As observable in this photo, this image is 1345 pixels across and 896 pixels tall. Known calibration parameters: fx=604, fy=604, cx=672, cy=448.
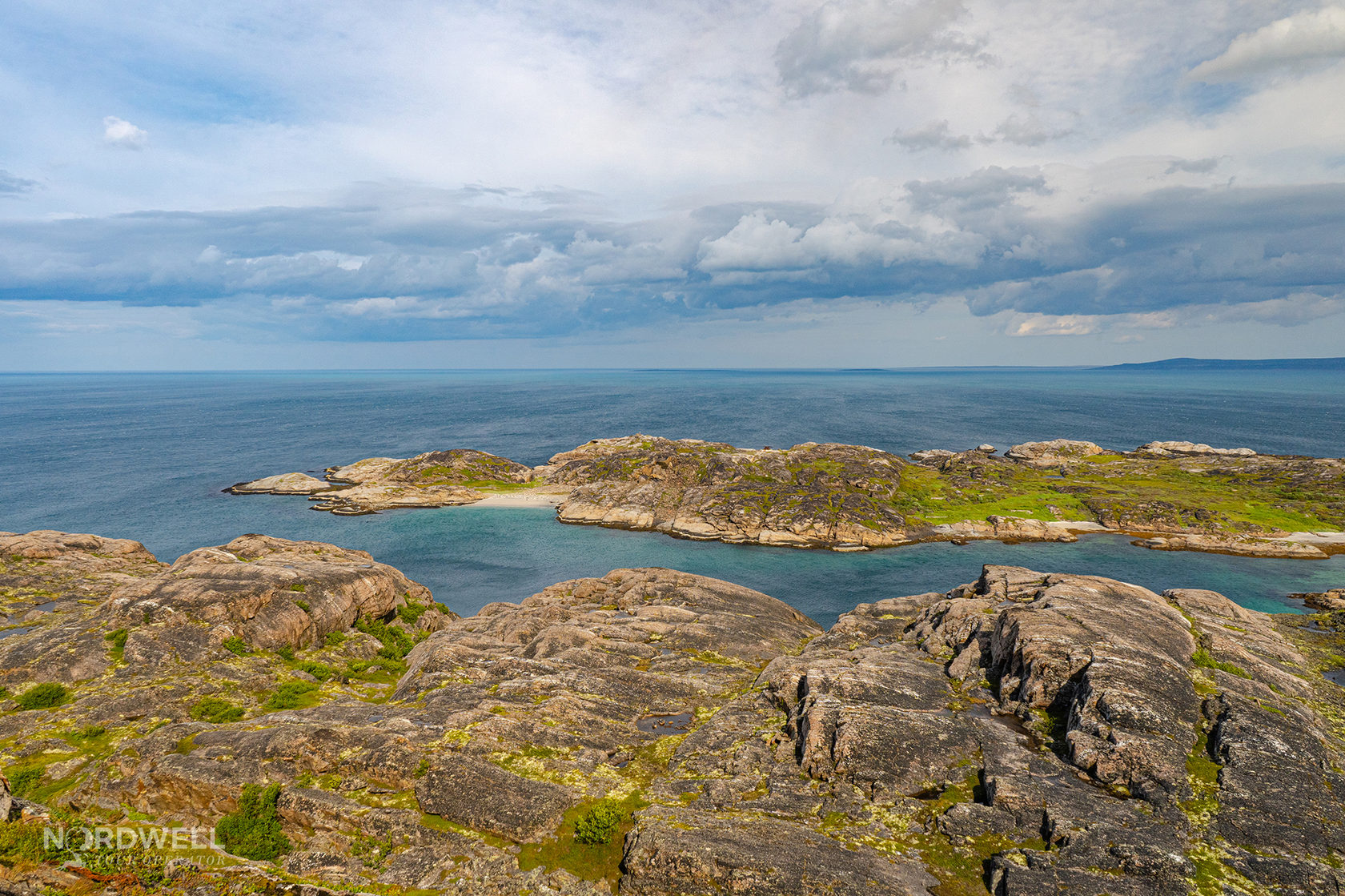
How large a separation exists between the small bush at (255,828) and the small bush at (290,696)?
11.1 metres

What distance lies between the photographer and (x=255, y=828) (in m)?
26.0

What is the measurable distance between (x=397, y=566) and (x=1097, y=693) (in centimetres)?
8989

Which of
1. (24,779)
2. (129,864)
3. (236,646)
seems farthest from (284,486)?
(129,864)

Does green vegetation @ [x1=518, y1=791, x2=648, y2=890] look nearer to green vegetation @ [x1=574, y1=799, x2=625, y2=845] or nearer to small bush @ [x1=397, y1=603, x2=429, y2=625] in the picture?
green vegetation @ [x1=574, y1=799, x2=625, y2=845]

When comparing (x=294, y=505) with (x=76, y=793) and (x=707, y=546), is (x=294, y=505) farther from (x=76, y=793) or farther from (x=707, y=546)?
(x=76, y=793)

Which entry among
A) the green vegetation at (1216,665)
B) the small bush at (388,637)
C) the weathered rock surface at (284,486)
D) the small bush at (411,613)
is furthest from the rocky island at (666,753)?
the weathered rock surface at (284,486)

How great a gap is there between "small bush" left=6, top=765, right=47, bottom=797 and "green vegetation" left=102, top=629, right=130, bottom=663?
37.2 ft

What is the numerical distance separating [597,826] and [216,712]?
2520cm

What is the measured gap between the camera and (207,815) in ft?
88.0

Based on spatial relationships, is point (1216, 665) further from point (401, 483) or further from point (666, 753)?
point (401, 483)

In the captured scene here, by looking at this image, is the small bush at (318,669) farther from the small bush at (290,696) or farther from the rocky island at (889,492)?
the rocky island at (889,492)

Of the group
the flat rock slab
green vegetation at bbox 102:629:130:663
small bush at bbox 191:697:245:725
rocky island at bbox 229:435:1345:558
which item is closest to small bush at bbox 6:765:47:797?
small bush at bbox 191:697:245:725

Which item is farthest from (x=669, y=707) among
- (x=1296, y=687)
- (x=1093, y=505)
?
(x=1093, y=505)

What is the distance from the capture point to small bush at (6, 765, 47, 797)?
90.3 feet
